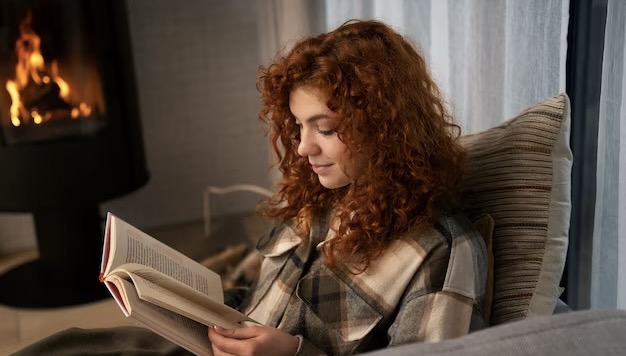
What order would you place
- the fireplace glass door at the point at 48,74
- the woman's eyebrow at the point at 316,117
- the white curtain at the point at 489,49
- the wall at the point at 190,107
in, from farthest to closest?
the wall at the point at 190,107, the fireplace glass door at the point at 48,74, the white curtain at the point at 489,49, the woman's eyebrow at the point at 316,117

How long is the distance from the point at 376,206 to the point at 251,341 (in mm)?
279

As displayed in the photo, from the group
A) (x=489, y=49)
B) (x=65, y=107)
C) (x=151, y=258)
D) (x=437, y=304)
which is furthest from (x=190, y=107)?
(x=437, y=304)

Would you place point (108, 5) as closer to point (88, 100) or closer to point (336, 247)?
point (88, 100)

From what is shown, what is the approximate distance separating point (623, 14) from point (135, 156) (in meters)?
1.66

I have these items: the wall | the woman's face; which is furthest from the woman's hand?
the wall

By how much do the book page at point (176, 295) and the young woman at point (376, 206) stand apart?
0.03 metres

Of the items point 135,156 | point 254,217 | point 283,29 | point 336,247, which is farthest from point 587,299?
point 254,217

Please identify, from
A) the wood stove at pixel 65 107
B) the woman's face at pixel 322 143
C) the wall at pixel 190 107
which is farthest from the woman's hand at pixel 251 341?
the wall at pixel 190 107

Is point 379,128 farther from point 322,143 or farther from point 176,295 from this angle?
point 176,295

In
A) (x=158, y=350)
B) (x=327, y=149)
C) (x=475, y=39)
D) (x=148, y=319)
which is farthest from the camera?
(x=475, y=39)

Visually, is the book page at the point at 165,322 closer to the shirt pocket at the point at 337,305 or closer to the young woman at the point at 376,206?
the young woman at the point at 376,206

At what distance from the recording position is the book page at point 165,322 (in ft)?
3.55

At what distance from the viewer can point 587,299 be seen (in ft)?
4.65

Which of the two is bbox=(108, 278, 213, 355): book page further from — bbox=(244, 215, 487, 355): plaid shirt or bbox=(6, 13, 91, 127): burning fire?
bbox=(6, 13, 91, 127): burning fire
